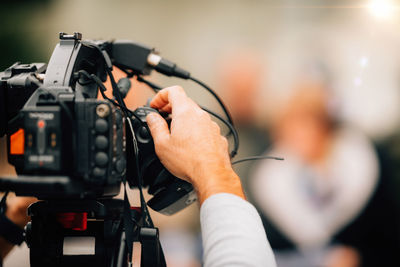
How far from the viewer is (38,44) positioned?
1.61 metres

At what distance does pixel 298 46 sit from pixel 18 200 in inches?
56.8

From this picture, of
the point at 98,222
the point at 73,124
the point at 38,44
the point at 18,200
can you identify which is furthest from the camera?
the point at 38,44

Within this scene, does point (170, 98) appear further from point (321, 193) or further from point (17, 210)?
point (321, 193)

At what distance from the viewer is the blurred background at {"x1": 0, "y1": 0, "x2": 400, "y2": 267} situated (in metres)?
1.58

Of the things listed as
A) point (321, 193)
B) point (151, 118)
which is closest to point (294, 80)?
point (321, 193)

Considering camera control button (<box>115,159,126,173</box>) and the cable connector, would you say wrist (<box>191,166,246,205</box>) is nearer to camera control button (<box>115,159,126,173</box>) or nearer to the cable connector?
camera control button (<box>115,159,126,173</box>)

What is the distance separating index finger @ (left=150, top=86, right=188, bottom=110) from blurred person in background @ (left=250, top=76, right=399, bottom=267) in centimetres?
104

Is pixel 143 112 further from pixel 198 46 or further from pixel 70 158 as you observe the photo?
pixel 198 46

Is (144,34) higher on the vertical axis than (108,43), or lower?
lower

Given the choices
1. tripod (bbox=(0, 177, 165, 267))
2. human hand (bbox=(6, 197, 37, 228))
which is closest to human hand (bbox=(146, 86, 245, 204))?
tripod (bbox=(0, 177, 165, 267))

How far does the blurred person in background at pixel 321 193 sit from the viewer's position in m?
1.53

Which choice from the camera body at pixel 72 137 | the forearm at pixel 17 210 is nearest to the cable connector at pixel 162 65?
the camera body at pixel 72 137

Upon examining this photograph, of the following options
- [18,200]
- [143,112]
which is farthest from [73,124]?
[18,200]

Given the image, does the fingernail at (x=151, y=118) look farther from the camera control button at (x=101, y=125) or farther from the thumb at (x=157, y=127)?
the camera control button at (x=101, y=125)
